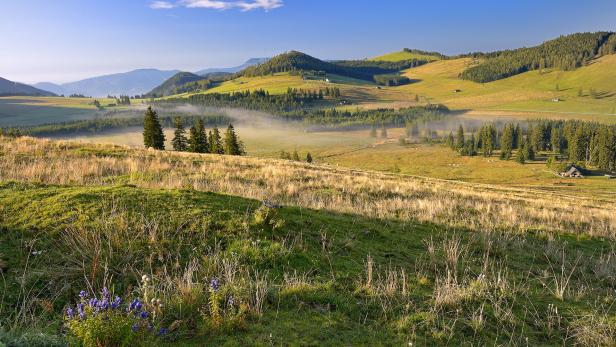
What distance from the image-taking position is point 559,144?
566ft

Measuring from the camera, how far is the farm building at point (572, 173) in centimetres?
12875

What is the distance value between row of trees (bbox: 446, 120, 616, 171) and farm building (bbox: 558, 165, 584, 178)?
18.8 meters

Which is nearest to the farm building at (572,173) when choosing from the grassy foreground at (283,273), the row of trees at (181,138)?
the row of trees at (181,138)

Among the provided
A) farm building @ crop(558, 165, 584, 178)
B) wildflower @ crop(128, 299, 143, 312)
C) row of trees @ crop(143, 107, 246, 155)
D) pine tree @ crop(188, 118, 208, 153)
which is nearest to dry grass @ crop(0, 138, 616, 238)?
wildflower @ crop(128, 299, 143, 312)

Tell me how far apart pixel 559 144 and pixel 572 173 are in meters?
51.4

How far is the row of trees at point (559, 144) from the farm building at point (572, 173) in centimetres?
1883

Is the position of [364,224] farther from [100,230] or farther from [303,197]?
[100,230]

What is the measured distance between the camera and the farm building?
12875cm

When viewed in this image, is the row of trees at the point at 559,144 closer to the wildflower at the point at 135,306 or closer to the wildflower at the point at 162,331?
the wildflower at the point at 162,331

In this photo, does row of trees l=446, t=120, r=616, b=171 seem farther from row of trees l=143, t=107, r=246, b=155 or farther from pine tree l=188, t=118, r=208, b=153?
pine tree l=188, t=118, r=208, b=153

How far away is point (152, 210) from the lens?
25.8 ft

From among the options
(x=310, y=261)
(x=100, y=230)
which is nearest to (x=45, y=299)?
(x=100, y=230)

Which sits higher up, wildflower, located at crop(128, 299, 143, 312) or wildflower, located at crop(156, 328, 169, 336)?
wildflower, located at crop(128, 299, 143, 312)

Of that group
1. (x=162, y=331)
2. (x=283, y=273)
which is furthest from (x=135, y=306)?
(x=283, y=273)
